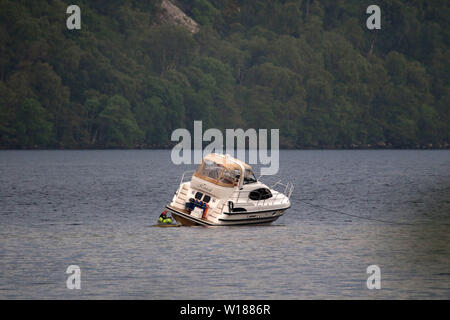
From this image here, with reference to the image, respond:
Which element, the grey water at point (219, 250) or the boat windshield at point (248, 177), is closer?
the grey water at point (219, 250)

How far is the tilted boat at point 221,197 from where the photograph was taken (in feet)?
200

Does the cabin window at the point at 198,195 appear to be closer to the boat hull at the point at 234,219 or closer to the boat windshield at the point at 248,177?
the boat hull at the point at 234,219

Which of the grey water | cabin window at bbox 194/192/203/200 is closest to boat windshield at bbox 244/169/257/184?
cabin window at bbox 194/192/203/200

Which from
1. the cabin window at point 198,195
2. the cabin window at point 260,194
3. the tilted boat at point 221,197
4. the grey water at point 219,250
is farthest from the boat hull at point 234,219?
the cabin window at point 198,195

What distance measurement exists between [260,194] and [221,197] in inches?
130

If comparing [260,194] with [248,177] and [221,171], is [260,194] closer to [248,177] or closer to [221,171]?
[248,177]

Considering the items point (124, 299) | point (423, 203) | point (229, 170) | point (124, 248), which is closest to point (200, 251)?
point (124, 248)

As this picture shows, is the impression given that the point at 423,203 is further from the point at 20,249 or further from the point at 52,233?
the point at 20,249

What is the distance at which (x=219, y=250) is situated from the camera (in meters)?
55.1

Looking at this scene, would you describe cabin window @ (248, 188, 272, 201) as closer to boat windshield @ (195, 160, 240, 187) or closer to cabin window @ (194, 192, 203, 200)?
boat windshield @ (195, 160, 240, 187)

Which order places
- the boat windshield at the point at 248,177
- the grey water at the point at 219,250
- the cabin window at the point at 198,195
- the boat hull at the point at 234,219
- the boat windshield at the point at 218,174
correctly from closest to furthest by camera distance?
the grey water at the point at 219,250, the boat hull at the point at 234,219, the boat windshield at the point at 218,174, the cabin window at the point at 198,195, the boat windshield at the point at 248,177

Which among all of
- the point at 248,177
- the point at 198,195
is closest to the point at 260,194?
the point at 248,177

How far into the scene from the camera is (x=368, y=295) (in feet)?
142

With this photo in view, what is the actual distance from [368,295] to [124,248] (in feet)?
60.8
